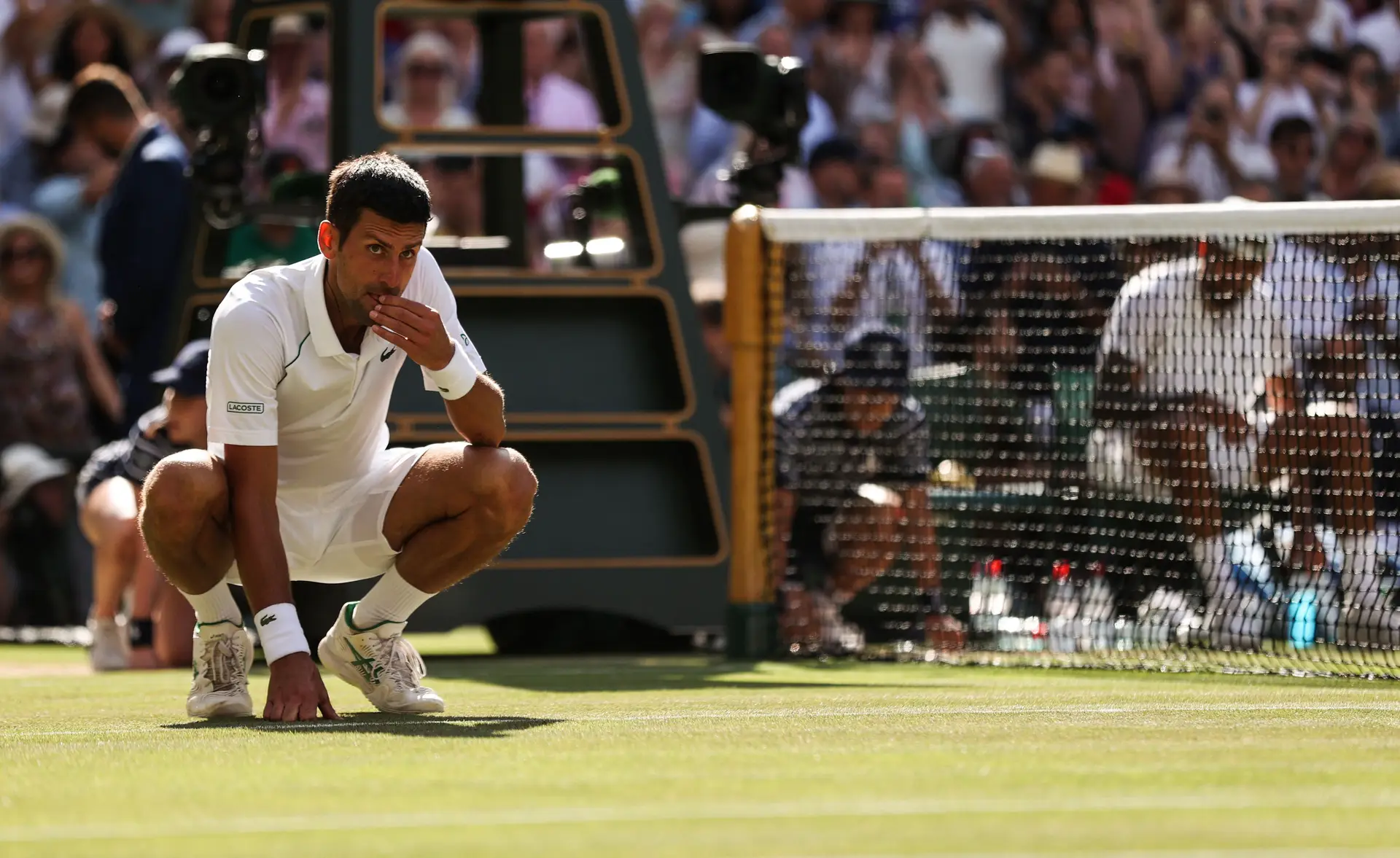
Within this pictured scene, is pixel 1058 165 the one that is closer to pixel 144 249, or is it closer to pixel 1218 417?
pixel 1218 417

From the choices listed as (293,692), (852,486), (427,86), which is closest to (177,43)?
(427,86)

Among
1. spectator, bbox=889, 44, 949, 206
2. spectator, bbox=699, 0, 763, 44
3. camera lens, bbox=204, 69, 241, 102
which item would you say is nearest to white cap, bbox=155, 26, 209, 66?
spectator, bbox=699, 0, 763, 44

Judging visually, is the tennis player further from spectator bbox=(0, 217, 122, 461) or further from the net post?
spectator bbox=(0, 217, 122, 461)

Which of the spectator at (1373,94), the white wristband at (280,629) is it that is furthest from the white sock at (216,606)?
the spectator at (1373,94)

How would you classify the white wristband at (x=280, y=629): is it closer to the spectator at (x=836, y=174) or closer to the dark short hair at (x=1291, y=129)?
the spectator at (x=836, y=174)

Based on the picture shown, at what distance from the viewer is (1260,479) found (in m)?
8.00

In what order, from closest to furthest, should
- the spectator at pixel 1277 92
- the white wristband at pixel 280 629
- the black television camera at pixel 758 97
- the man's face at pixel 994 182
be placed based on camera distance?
the white wristband at pixel 280 629 → the black television camera at pixel 758 97 → the man's face at pixel 994 182 → the spectator at pixel 1277 92

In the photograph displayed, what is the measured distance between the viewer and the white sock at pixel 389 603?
5.60 meters

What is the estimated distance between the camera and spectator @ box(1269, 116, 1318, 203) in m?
14.0

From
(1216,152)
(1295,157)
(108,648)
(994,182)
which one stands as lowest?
(108,648)

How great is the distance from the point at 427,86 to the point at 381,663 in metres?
7.03

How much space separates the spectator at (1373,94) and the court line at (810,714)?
1006 cm

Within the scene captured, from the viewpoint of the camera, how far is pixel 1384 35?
15664 millimetres

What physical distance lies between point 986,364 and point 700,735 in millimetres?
4162
